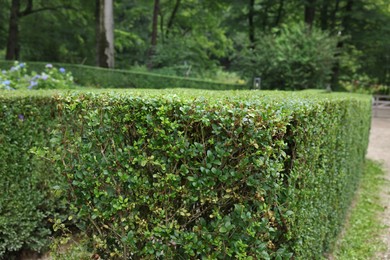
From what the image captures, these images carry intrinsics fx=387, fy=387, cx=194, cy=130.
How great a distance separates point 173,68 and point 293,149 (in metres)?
18.7

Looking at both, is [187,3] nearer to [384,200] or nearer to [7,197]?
[384,200]

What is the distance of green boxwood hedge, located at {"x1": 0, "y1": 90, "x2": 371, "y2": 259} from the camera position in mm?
2221

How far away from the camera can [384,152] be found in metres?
11.7

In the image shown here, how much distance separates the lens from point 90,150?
8.50 ft

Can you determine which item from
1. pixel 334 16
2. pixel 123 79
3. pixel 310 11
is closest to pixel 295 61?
pixel 123 79

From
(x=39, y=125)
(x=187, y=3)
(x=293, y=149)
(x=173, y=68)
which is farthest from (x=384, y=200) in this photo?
(x=187, y=3)

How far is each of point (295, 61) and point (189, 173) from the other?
42.4 ft

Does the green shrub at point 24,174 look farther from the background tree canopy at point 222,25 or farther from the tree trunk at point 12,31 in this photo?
the tree trunk at point 12,31

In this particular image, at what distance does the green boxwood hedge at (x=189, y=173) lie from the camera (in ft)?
7.29

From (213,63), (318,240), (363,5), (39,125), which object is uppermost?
(363,5)

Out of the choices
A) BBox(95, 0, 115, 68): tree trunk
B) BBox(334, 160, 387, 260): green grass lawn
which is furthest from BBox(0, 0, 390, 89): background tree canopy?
BBox(334, 160, 387, 260): green grass lawn

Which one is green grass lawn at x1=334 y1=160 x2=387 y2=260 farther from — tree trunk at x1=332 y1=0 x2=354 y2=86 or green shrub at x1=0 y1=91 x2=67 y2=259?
tree trunk at x1=332 y1=0 x2=354 y2=86

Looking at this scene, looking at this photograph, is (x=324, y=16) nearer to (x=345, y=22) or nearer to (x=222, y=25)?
(x=345, y=22)

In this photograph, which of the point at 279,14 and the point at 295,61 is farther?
the point at 279,14
